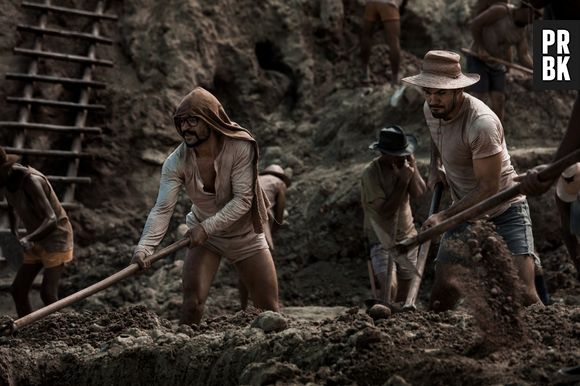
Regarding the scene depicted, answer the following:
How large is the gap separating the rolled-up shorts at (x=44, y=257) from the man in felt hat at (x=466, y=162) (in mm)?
4423

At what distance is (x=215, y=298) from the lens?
1351 cm

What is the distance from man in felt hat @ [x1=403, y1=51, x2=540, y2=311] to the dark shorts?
6.00 m

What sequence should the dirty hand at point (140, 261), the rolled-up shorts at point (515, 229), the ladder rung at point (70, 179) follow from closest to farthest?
the rolled-up shorts at point (515, 229)
the dirty hand at point (140, 261)
the ladder rung at point (70, 179)

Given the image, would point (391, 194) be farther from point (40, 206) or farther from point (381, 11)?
point (381, 11)

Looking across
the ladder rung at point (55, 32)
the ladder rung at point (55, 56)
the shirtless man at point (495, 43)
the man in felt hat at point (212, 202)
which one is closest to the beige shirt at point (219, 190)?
the man in felt hat at point (212, 202)

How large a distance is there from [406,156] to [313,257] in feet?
13.0

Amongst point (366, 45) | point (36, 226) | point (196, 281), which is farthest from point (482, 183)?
point (366, 45)

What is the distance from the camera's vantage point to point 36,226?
10625 mm

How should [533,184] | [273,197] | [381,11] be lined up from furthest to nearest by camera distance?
[381,11] < [273,197] < [533,184]

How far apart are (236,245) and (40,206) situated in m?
2.91

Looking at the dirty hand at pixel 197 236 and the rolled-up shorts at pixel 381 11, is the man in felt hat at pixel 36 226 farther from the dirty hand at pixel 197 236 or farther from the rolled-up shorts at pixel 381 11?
the rolled-up shorts at pixel 381 11

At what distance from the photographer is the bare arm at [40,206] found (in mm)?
10344

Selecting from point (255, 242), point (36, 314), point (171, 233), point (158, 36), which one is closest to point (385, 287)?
point (255, 242)

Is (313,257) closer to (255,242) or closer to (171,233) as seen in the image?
(171,233)
